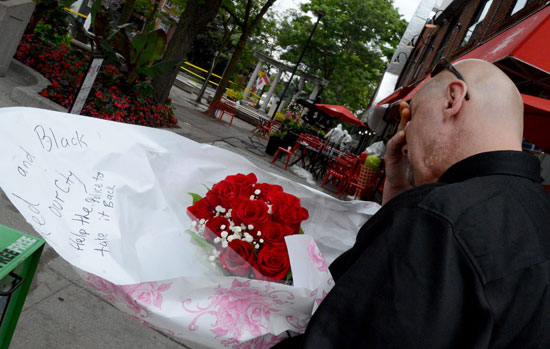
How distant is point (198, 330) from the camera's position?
1.31 meters

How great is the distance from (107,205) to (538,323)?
4.22 ft

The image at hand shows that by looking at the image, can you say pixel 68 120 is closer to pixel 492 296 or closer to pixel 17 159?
pixel 17 159

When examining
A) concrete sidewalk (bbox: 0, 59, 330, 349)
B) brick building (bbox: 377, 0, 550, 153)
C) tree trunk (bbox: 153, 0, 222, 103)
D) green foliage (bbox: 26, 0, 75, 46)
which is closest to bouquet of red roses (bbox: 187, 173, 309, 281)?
concrete sidewalk (bbox: 0, 59, 330, 349)

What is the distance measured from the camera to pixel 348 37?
3453 cm

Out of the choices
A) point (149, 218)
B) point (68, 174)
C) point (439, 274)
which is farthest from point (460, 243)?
point (68, 174)

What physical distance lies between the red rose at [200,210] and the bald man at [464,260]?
2.24 feet

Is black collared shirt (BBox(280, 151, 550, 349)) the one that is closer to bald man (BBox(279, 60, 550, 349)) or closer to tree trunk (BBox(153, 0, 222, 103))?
bald man (BBox(279, 60, 550, 349))

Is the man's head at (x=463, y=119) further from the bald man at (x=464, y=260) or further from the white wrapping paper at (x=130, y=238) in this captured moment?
the white wrapping paper at (x=130, y=238)

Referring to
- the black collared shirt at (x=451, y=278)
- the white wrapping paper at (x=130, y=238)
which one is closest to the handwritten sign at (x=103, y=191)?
the white wrapping paper at (x=130, y=238)

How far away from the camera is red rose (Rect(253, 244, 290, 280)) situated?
4.71ft

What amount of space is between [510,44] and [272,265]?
543 cm

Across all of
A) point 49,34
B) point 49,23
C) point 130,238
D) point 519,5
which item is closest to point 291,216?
point 130,238

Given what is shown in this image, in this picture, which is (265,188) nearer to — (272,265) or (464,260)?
(272,265)

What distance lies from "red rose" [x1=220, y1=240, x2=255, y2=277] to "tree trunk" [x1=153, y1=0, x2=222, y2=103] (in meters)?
9.52
